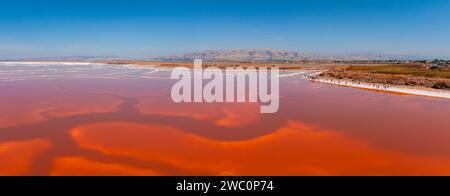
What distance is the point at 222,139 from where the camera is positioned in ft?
29.7

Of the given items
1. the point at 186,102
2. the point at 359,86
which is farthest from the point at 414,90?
the point at 186,102

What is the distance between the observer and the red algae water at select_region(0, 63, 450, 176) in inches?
272

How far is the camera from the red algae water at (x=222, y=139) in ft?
22.7

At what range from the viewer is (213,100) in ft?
54.1

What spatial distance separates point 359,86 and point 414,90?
14.4 ft
